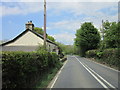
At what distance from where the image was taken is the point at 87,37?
74.8m

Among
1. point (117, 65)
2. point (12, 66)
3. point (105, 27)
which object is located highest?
point (105, 27)

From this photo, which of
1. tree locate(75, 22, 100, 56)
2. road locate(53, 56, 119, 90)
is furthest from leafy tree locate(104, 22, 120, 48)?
road locate(53, 56, 119, 90)

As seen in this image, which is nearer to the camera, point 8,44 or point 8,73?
point 8,73

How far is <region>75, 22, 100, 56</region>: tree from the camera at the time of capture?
244 ft

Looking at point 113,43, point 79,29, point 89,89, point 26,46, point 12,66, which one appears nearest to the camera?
point 12,66

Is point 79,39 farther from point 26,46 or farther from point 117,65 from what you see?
point 117,65

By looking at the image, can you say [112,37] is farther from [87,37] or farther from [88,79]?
[88,79]

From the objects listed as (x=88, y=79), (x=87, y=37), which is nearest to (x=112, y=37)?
(x=87, y=37)

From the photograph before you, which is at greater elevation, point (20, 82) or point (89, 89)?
point (20, 82)

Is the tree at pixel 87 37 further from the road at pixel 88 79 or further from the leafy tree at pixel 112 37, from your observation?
the road at pixel 88 79

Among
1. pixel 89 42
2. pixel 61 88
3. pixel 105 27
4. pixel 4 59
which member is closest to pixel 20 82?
pixel 4 59

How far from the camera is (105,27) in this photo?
205ft

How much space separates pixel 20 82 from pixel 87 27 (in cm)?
7086

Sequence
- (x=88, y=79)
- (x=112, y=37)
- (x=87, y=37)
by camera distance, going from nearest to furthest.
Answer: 1. (x=88, y=79)
2. (x=112, y=37)
3. (x=87, y=37)
